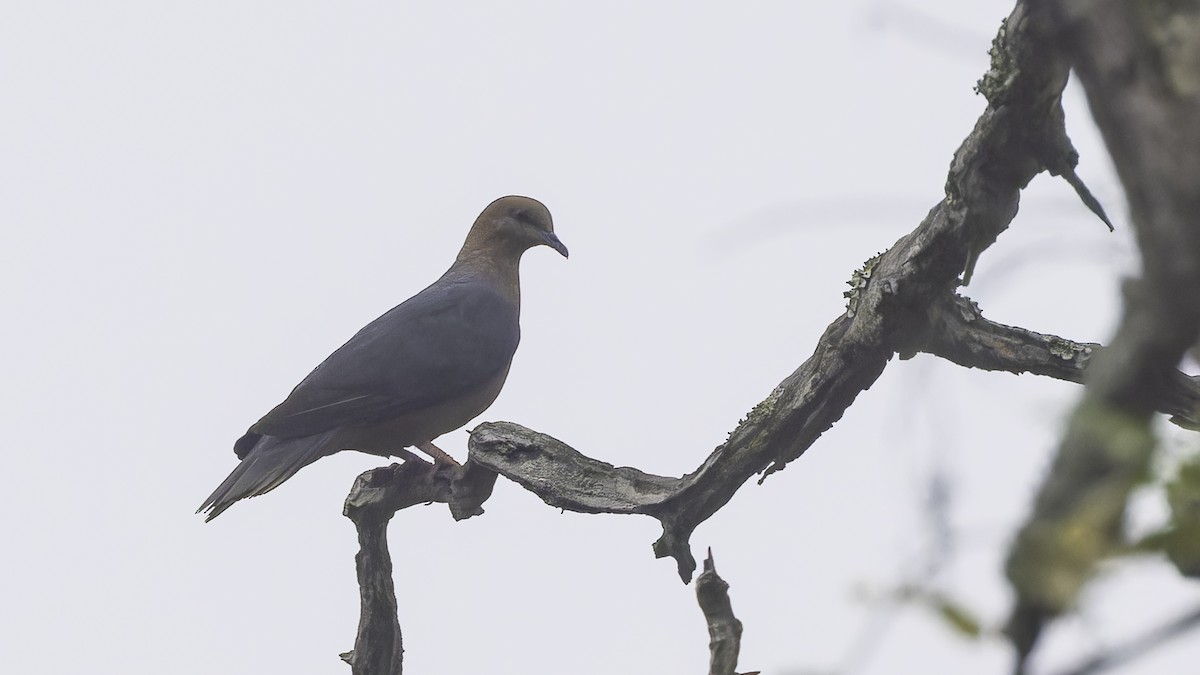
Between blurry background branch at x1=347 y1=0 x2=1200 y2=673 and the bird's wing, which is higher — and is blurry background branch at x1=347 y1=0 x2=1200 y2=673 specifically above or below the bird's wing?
below

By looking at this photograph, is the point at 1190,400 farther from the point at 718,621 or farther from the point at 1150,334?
the point at 1150,334

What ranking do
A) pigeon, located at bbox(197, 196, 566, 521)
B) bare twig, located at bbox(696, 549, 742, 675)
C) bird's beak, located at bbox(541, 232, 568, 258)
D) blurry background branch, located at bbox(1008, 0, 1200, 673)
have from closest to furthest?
blurry background branch, located at bbox(1008, 0, 1200, 673) < bare twig, located at bbox(696, 549, 742, 675) < pigeon, located at bbox(197, 196, 566, 521) < bird's beak, located at bbox(541, 232, 568, 258)

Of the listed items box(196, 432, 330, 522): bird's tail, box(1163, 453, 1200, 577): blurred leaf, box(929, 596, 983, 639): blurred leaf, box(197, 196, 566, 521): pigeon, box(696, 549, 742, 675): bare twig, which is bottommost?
box(929, 596, 983, 639): blurred leaf

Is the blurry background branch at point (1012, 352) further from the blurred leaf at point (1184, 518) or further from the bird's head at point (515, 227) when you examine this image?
the bird's head at point (515, 227)

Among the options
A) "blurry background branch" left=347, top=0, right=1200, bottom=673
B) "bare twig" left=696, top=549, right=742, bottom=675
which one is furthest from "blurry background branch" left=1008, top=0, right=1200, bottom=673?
"bare twig" left=696, top=549, right=742, bottom=675

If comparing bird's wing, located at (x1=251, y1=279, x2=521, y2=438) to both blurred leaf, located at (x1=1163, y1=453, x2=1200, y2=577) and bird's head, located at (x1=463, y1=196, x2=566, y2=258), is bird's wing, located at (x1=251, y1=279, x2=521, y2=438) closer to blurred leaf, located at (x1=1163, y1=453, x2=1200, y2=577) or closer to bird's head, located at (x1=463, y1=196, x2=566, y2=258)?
bird's head, located at (x1=463, y1=196, x2=566, y2=258)

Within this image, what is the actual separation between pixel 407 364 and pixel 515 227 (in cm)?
137

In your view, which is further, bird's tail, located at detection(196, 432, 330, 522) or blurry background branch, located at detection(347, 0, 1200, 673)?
bird's tail, located at detection(196, 432, 330, 522)

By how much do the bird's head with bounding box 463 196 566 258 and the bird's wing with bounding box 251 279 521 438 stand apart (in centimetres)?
52

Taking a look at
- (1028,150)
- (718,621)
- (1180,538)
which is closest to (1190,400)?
(1028,150)

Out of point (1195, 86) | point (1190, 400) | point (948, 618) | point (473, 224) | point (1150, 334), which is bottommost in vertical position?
point (948, 618)

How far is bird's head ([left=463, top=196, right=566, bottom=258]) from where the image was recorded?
6770 mm

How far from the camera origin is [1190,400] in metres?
2.60

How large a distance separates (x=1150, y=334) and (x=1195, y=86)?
0.18 m
